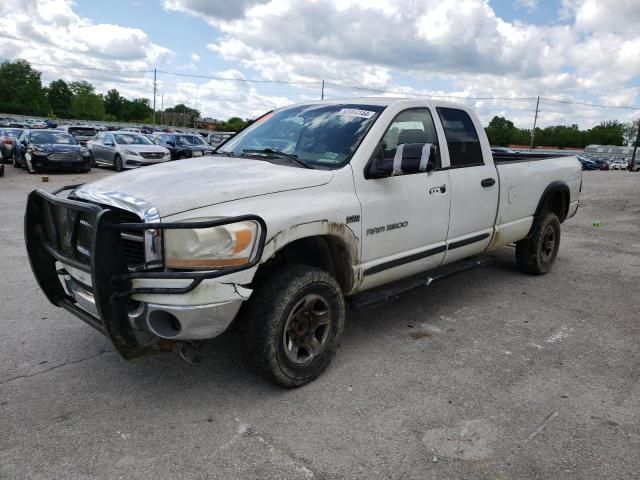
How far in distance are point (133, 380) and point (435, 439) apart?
2.00 metres

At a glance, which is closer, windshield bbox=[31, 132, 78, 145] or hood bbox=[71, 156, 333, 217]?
hood bbox=[71, 156, 333, 217]

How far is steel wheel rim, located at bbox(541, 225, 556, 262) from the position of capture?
633 cm

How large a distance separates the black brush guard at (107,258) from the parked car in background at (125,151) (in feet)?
54.4

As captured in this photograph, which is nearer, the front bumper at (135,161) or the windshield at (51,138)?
the windshield at (51,138)

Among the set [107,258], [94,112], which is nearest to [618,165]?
[107,258]

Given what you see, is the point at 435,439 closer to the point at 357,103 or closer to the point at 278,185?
the point at 278,185

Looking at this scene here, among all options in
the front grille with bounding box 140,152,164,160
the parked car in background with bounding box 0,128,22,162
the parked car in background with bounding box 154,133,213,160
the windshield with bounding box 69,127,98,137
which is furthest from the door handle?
the windshield with bounding box 69,127,98,137

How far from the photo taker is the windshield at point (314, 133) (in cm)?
392

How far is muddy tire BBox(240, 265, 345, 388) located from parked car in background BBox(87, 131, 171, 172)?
1705cm

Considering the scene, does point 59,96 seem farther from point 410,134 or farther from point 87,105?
point 410,134

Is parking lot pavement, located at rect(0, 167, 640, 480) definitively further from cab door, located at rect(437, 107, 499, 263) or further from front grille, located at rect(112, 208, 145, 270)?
front grille, located at rect(112, 208, 145, 270)

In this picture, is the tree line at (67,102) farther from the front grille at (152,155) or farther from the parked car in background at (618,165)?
the front grille at (152,155)

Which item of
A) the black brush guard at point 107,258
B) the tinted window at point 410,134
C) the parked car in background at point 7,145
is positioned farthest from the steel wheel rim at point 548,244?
A: the parked car in background at point 7,145

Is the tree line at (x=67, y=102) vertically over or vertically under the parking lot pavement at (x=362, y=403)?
over
